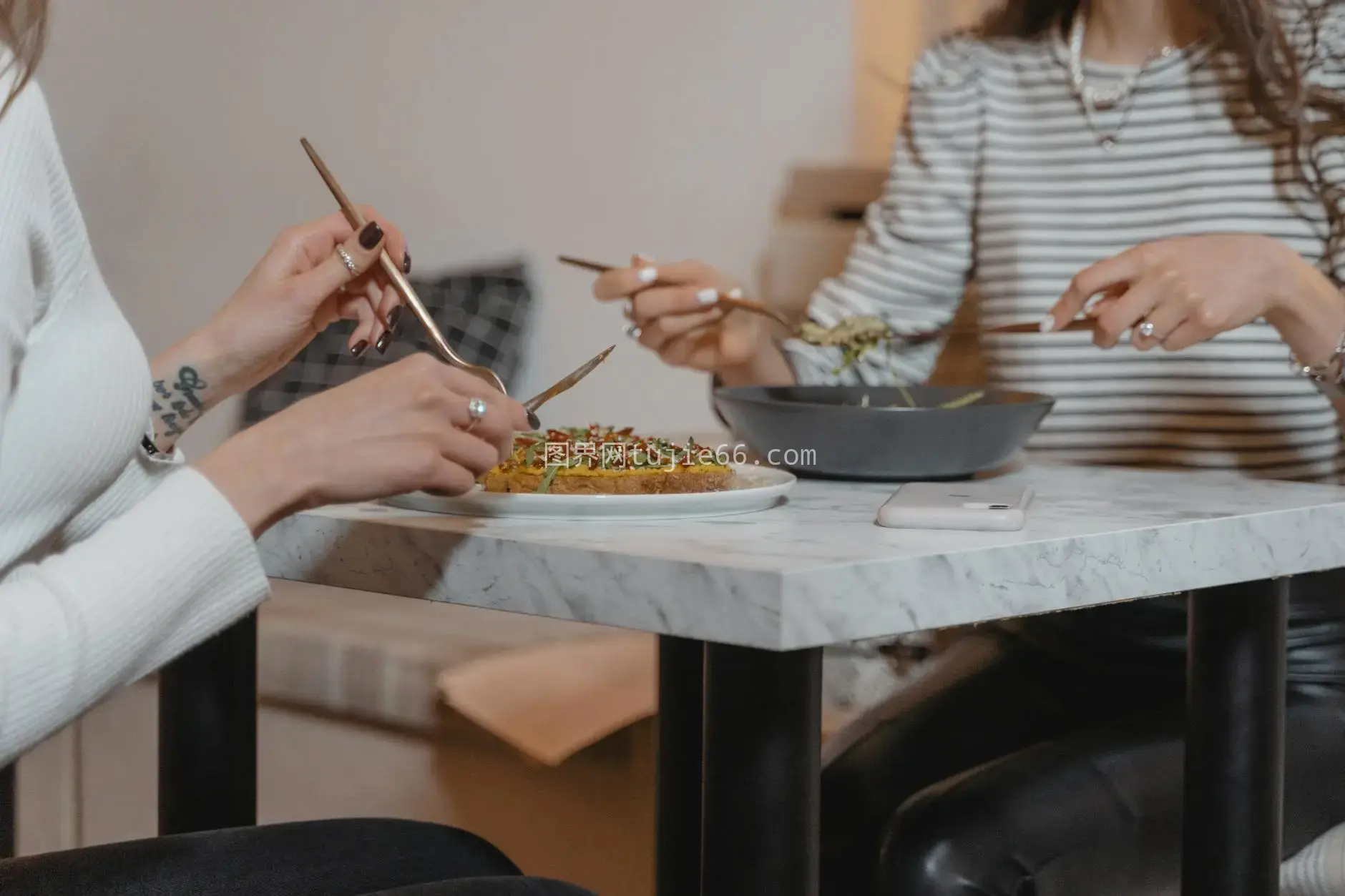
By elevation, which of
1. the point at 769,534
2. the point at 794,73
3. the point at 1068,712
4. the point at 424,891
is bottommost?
the point at 1068,712

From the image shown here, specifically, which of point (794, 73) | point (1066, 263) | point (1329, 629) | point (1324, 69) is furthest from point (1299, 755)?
point (794, 73)

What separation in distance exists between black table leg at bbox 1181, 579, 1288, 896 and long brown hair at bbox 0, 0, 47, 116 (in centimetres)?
74

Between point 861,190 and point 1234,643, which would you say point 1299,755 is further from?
point 861,190

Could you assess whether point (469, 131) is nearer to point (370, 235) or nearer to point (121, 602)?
point (370, 235)

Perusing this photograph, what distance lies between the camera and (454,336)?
248 centimetres

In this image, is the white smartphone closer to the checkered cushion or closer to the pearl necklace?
the pearl necklace

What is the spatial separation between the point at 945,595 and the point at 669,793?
1.45ft

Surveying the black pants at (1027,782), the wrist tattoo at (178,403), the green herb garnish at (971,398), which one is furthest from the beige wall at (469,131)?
the wrist tattoo at (178,403)

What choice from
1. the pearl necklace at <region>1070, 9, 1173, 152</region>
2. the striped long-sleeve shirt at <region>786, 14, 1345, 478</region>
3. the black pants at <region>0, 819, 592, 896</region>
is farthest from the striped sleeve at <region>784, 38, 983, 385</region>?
the black pants at <region>0, 819, 592, 896</region>

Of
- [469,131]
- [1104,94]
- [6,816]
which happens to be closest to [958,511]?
[6,816]

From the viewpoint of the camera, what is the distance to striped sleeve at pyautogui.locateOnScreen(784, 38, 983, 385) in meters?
1.60

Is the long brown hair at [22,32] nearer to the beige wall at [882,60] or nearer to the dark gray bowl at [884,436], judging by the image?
the dark gray bowl at [884,436]

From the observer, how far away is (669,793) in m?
1.08

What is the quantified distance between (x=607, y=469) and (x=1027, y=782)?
368 millimetres
